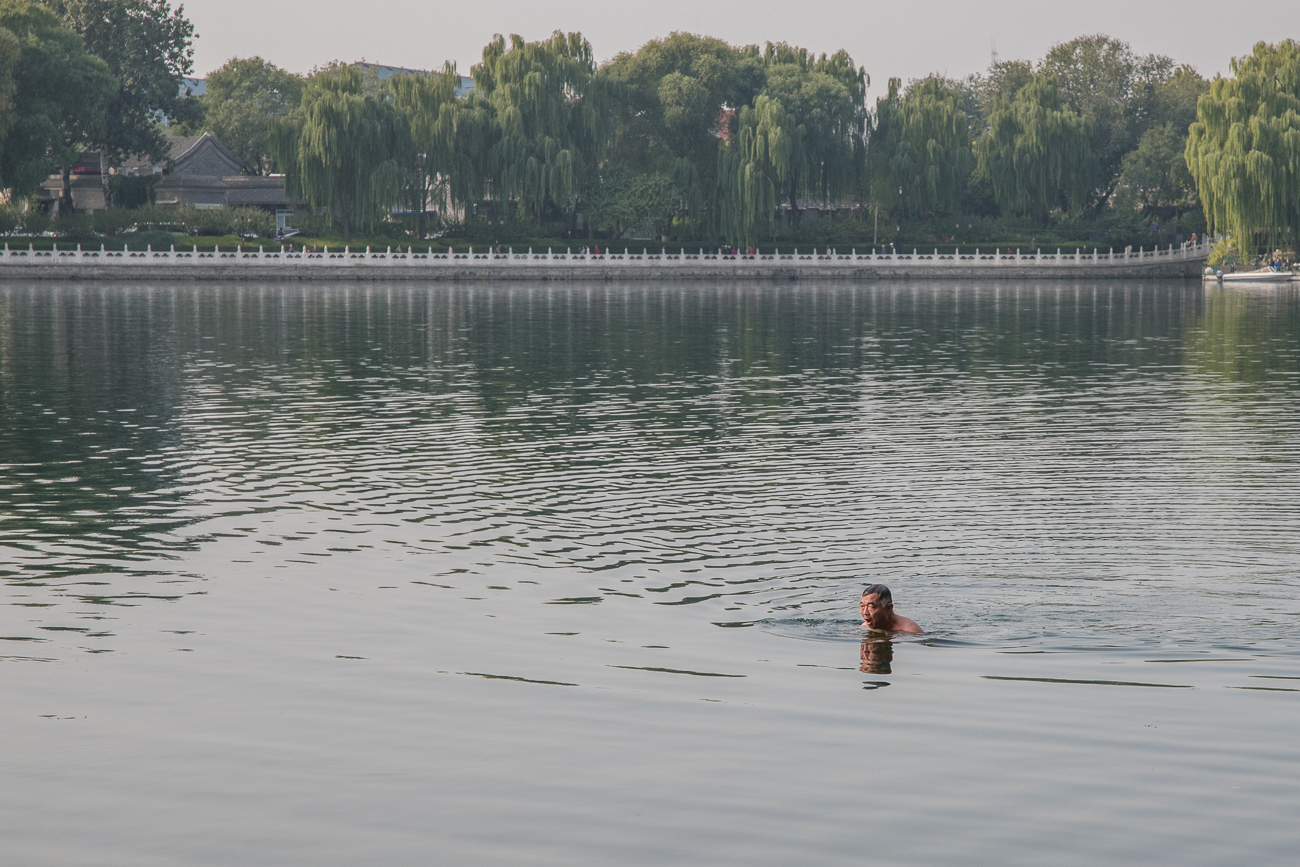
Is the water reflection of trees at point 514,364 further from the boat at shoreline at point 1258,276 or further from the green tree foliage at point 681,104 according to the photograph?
the green tree foliage at point 681,104

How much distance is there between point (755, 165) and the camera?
85.5 meters

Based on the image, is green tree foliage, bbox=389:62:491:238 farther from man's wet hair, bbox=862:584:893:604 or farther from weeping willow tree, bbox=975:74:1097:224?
man's wet hair, bbox=862:584:893:604

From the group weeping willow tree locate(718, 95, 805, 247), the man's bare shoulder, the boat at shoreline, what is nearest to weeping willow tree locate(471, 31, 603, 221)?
weeping willow tree locate(718, 95, 805, 247)

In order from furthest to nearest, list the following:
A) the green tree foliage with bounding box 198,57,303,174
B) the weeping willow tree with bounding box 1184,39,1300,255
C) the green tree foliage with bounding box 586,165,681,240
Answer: the green tree foliage with bounding box 198,57,303,174 < the green tree foliage with bounding box 586,165,681,240 < the weeping willow tree with bounding box 1184,39,1300,255

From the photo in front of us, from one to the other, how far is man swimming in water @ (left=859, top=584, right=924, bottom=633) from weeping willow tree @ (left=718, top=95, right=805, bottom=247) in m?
75.4

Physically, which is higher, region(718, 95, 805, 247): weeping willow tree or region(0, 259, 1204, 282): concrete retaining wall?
region(718, 95, 805, 247): weeping willow tree

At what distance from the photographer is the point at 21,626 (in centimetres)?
1186

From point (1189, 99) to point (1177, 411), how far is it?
8357 centimetres

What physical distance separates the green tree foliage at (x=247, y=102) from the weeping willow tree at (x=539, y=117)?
27.4 meters

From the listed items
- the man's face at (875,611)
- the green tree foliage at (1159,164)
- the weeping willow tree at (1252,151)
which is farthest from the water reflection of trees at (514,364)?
the green tree foliage at (1159,164)

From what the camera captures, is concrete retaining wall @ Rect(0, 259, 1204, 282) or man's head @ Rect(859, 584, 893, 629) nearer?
man's head @ Rect(859, 584, 893, 629)

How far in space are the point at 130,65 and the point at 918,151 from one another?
5006 centimetres

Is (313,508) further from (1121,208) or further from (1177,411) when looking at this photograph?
(1121,208)

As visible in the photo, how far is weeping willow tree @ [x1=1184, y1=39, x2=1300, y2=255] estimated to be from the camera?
72.1m
